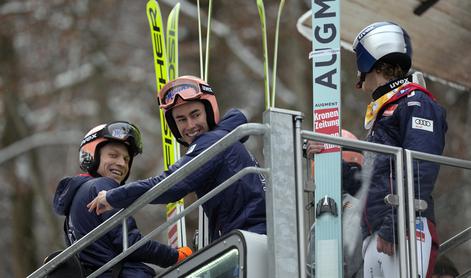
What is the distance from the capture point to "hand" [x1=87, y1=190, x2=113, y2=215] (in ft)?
30.9

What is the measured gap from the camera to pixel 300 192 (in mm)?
8672

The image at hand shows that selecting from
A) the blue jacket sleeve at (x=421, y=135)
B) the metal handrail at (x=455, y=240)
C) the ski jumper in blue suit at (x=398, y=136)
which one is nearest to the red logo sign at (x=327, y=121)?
the ski jumper in blue suit at (x=398, y=136)

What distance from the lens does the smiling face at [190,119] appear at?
32.3ft

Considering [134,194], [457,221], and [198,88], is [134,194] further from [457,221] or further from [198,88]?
[457,221]

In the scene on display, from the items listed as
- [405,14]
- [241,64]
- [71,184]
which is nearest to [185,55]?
[241,64]

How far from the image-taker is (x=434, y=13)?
50.9 ft

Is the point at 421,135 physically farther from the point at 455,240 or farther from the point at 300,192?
the point at 300,192

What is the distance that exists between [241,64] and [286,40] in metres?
0.85

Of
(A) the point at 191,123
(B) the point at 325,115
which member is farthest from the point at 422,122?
(A) the point at 191,123

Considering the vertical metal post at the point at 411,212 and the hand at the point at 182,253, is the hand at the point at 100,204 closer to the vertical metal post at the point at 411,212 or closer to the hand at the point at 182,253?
the hand at the point at 182,253

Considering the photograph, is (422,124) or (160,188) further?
(422,124)

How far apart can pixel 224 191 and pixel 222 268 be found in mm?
605

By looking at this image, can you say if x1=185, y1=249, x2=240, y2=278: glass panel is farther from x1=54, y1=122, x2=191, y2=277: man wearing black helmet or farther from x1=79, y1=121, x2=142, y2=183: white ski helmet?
x1=79, y1=121, x2=142, y2=183: white ski helmet

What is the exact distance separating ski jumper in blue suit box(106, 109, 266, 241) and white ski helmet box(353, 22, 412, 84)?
1013mm
